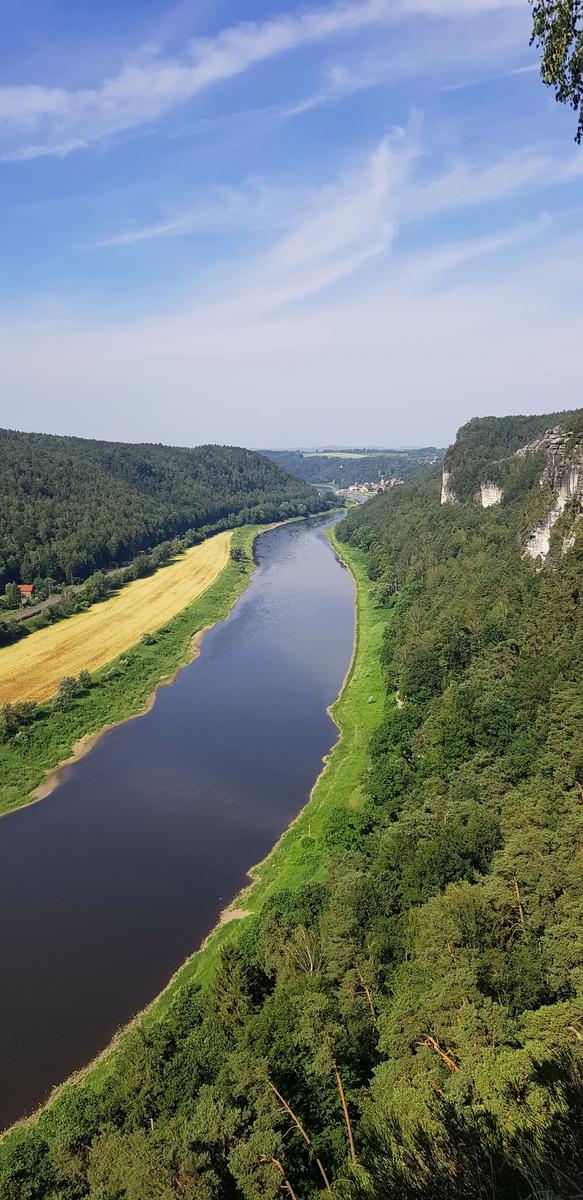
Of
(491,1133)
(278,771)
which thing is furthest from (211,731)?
(491,1133)

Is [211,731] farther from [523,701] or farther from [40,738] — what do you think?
[523,701]

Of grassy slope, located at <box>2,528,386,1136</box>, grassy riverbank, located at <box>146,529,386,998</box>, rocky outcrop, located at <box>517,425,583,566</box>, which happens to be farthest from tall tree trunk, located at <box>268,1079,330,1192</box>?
rocky outcrop, located at <box>517,425,583,566</box>

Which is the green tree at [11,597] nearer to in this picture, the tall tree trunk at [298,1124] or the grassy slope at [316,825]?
the grassy slope at [316,825]

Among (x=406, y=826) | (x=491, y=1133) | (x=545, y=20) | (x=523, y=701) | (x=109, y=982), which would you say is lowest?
(x=109, y=982)

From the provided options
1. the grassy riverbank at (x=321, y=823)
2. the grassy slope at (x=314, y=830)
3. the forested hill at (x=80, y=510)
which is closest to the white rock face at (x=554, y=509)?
the grassy slope at (x=314, y=830)

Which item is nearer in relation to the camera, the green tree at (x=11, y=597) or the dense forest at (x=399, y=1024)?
the dense forest at (x=399, y=1024)

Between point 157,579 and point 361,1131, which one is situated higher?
point 157,579
